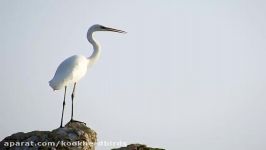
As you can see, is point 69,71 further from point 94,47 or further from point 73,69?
point 94,47

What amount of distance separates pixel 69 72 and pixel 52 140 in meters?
5.11

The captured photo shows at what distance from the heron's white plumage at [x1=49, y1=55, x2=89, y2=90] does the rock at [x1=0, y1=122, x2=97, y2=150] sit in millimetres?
3374

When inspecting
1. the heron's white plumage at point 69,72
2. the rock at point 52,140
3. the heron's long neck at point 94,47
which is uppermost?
the heron's long neck at point 94,47

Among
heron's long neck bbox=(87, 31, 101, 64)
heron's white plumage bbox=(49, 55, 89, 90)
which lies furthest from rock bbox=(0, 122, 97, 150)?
heron's long neck bbox=(87, 31, 101, 64)

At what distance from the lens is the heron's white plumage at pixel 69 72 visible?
70.7ft

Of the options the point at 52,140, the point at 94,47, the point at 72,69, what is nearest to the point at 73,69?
the point at 72,69

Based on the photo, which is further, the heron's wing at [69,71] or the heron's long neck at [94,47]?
the heron's long neck at [94,47]

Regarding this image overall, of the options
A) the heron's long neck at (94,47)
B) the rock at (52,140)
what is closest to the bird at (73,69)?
the heron's long neck at (94,47)

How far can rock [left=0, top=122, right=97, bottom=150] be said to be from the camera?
17.8 m

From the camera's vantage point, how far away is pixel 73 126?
1938 centimetres

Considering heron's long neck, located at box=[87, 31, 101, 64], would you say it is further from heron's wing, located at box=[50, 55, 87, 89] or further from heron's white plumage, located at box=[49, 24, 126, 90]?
heron's wing, located at box=[50, 55, 87, 89]

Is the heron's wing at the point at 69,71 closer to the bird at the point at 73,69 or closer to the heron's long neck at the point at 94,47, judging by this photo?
the bird at the point at 73,69

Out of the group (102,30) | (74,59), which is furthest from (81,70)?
(102,30)

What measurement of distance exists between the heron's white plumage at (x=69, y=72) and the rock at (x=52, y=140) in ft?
11.1
